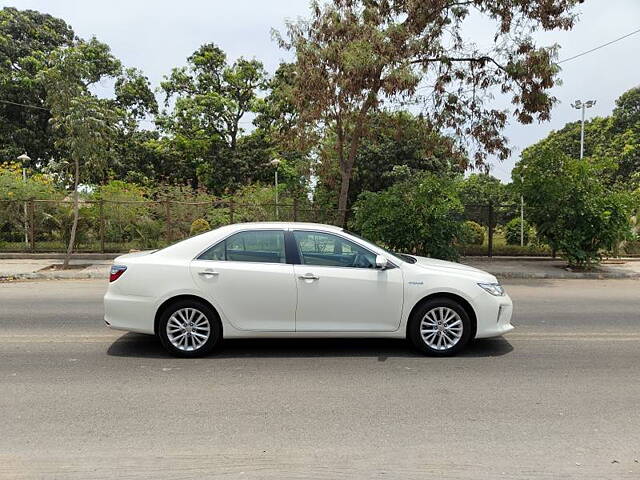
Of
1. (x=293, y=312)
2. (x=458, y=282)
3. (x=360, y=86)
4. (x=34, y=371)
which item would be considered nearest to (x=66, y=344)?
(x=34, y=371)

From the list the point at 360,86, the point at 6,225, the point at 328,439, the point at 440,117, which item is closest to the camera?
the point at 328,439

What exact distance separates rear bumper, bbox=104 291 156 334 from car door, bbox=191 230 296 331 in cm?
66

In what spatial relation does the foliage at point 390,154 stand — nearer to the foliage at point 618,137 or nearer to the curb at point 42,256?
the curb at point 42,256

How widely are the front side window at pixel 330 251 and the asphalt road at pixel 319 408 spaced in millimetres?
1098

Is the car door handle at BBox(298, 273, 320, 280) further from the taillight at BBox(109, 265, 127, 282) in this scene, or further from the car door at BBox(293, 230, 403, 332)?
the taillight at BBox(109, 265, 127, 282)

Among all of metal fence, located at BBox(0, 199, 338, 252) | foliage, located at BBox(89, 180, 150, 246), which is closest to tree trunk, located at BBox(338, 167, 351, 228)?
metal fence, located at BBox(0, 199, 338, 252)

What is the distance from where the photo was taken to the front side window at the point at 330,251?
632 cm

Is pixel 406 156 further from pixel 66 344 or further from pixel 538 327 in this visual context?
pixel 66 344

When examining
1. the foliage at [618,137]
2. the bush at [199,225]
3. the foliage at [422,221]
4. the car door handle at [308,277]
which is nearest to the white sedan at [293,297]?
the car door handle at [308,277]

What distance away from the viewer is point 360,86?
15164mm

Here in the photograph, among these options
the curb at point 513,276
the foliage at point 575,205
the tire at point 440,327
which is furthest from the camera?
the foliage at point 575,205

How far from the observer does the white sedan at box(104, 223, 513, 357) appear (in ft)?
20.2

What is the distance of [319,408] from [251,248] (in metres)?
2.29

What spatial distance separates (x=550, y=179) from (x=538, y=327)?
28.3 feet
